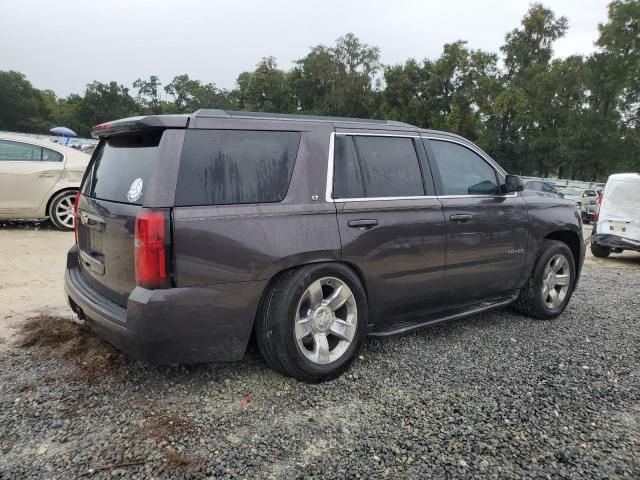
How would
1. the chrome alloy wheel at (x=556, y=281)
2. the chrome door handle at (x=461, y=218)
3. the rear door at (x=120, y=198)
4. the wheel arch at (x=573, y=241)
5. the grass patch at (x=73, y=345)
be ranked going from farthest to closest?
the wheel arch at (x=573, y=241), the chrome alloy wheel at (x=556, y=281), the chrome door handle at (x=461, y=218), the grass patch at (x=73, y=345), the rear door at (x=120, y=198)

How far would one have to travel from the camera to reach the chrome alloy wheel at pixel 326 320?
10.2ft

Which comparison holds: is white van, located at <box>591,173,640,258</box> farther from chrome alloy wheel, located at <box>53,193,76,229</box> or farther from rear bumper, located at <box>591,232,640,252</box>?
chrome alloy wheel, located at <box>53,193,76,229</box>

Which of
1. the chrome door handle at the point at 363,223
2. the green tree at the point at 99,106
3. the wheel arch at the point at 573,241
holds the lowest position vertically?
the wheel arch at the point at 573,241

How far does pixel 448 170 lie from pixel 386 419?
6.93 feet

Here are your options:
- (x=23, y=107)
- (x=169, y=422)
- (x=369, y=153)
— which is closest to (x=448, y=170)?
(x=369, y=153)

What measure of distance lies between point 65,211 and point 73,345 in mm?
5744

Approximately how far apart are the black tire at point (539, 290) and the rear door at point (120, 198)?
3504mm

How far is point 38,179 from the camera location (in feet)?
26.9

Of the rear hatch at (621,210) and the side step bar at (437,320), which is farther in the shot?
the rear hatch at (621,210)

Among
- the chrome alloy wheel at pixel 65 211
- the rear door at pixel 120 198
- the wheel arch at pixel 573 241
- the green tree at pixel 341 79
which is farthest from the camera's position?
the green tree at pixel 341 79

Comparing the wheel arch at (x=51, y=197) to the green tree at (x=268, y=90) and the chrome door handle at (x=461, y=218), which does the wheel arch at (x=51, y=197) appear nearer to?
the chrome door handle at (x=461, y=218)

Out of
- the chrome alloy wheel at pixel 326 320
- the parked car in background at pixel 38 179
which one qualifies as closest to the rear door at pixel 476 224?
the chrome alloy wheel at pixel 326 320

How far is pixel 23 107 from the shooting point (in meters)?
69.4

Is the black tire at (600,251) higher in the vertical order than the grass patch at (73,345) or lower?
lower
